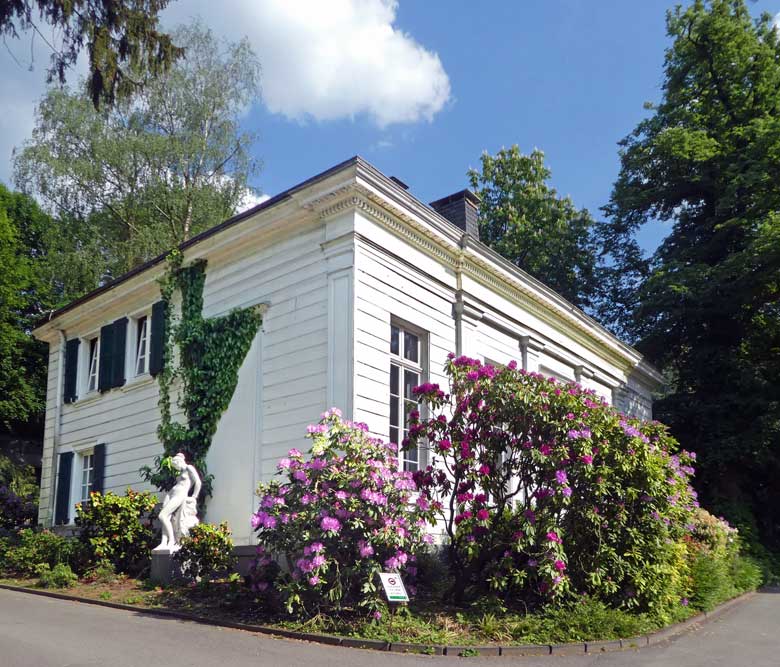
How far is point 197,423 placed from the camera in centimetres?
1293

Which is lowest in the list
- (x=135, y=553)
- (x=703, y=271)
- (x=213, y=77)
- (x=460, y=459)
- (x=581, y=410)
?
(x=135, y=553)

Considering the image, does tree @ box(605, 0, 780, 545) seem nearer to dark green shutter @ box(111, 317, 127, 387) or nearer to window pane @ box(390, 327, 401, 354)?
window pane @ box(390, 327, 401, 354)

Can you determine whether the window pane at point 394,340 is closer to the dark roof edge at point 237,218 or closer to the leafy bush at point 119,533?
the dark roof edge at point 237,218

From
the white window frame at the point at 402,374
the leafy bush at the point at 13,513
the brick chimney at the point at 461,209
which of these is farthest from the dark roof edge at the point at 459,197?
the leafy bush at the point at 13,513

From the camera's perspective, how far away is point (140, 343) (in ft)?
51.6

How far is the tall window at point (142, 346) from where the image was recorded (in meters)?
15.4

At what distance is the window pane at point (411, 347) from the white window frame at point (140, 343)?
18.7 ft

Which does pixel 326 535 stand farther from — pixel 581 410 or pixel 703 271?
pixel 703 271

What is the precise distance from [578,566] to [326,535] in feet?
10.8

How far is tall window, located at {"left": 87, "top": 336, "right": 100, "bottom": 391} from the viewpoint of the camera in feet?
56.3

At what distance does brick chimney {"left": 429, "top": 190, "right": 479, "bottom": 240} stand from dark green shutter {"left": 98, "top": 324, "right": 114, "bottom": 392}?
7.47 m

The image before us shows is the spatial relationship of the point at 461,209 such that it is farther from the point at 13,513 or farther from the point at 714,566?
the point at 13,513

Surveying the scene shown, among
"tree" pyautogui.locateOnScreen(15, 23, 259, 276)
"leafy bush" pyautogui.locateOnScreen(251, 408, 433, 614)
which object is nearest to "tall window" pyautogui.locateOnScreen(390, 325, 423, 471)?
"leafy bush" pyautogui.locateOnScreen(251, 408, 433, 614)

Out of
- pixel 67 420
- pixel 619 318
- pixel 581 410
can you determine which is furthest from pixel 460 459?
pixel 619 318
